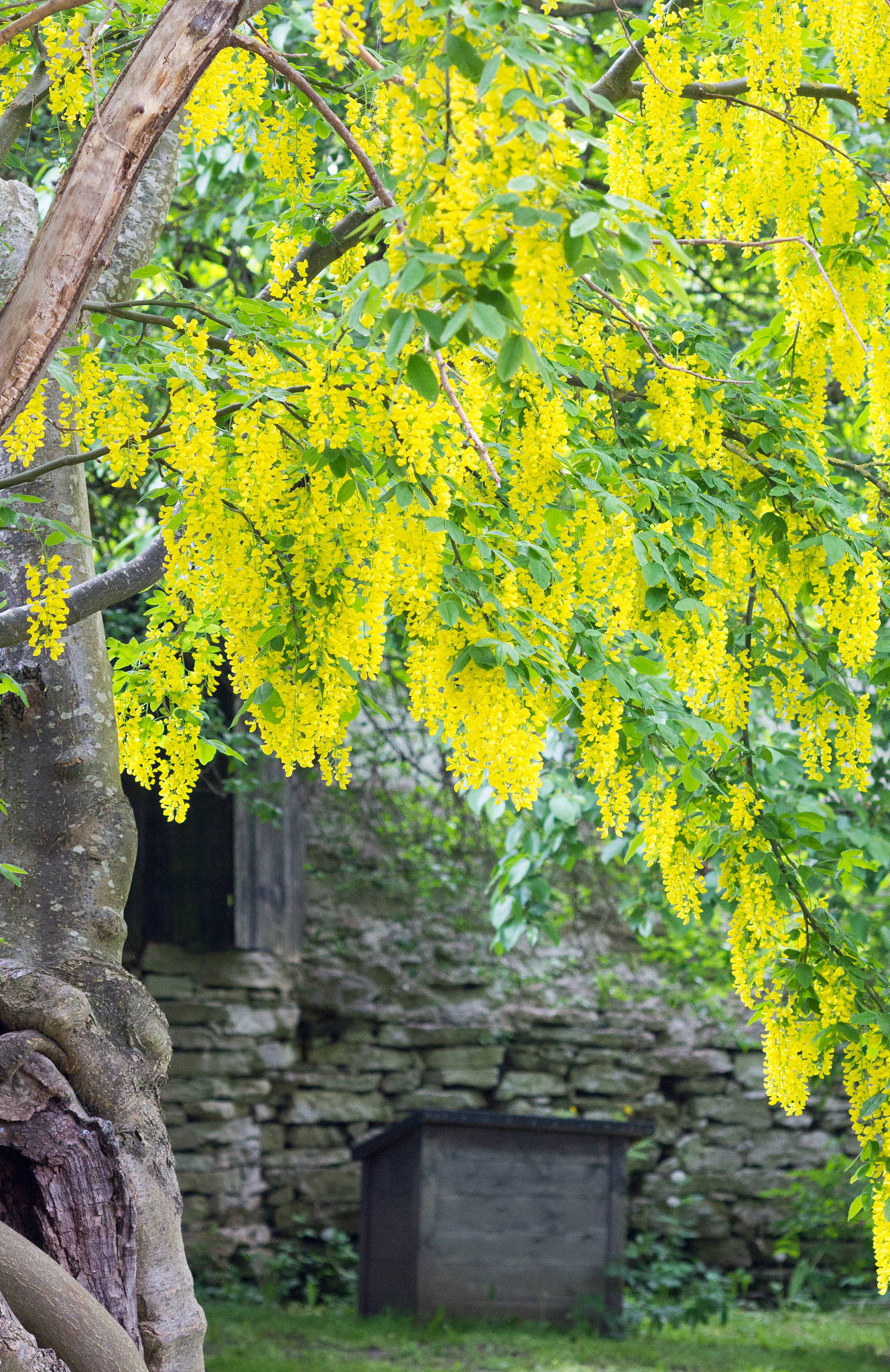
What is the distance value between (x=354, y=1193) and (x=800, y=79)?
496cm

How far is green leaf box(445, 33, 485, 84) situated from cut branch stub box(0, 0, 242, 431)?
0.54m

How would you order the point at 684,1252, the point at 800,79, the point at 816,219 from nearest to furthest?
the point at 800,79 < the point at 816,219 < the point at 684,1252

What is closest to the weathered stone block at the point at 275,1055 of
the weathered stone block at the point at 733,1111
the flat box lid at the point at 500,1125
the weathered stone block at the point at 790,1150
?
the flat box lid at the point at 500,1125

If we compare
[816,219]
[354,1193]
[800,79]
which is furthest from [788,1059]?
[354,1193]

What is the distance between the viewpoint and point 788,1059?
8.36ft

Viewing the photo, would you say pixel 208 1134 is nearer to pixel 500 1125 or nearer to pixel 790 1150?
pixel 500 1125

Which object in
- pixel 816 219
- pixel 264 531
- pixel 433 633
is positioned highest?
pixel 816 219

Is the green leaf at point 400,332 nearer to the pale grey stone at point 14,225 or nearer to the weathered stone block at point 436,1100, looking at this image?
the pale grey stone at point 14,225

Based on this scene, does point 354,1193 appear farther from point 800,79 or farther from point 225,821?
point 800,79

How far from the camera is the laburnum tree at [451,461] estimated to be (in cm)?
142

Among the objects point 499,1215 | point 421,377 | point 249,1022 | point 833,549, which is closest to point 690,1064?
point 499,1215

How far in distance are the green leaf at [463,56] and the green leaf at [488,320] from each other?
26 centimetres

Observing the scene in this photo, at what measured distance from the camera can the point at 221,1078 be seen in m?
5.47

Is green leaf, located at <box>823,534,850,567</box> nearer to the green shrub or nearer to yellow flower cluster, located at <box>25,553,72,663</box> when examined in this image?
yellow flower cluster, located at <box>25,553,72,663</box>
